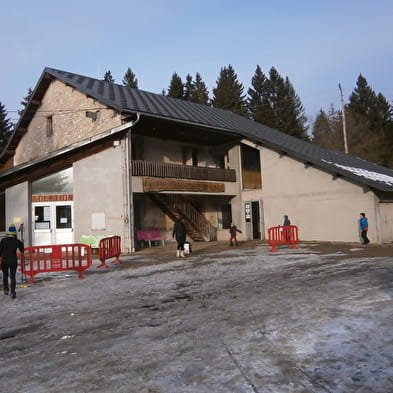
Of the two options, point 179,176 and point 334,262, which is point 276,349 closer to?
point 334,262

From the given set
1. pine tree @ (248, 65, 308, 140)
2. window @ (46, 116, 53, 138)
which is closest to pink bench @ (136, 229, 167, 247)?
window @ (46, 116, 53, 138)

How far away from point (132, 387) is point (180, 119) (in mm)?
17281

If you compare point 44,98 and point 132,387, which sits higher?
point 44,98

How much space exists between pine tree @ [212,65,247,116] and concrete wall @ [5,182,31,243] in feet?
144

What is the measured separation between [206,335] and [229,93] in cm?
5789

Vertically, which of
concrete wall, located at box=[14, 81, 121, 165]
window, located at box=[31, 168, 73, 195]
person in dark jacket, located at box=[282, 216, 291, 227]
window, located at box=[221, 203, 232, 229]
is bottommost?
person in dark jacket, located at box=[282, 216, 291, 227]

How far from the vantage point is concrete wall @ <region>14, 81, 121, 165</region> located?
1978cm

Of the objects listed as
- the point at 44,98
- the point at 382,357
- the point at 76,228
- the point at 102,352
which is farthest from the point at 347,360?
the point at 44,98

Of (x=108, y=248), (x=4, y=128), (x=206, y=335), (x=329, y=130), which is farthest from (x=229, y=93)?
(x=206, y=335)

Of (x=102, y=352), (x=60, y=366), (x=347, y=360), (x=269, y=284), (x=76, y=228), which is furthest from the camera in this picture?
(x=76, y=228)

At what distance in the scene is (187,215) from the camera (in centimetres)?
2230

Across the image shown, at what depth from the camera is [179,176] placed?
20766 mm

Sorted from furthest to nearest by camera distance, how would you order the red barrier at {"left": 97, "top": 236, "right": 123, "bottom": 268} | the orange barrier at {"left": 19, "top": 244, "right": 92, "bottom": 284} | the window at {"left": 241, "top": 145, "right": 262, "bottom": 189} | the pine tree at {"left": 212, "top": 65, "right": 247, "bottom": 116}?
the pine tree at {"left": 212, "top": 65, "right": 247, "bottom": 116}, the window at {"left": 241, "top": 145, "right": 262, "bottom": 189}, the red barrier at {"left": 97, "top": 236, "right": 123, "bottom": 268}, the orange barrier at {"left": 19, "top": 244, "right": 92, "bottom": 284}

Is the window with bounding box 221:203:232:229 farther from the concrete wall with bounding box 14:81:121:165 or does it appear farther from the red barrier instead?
the red barrier
